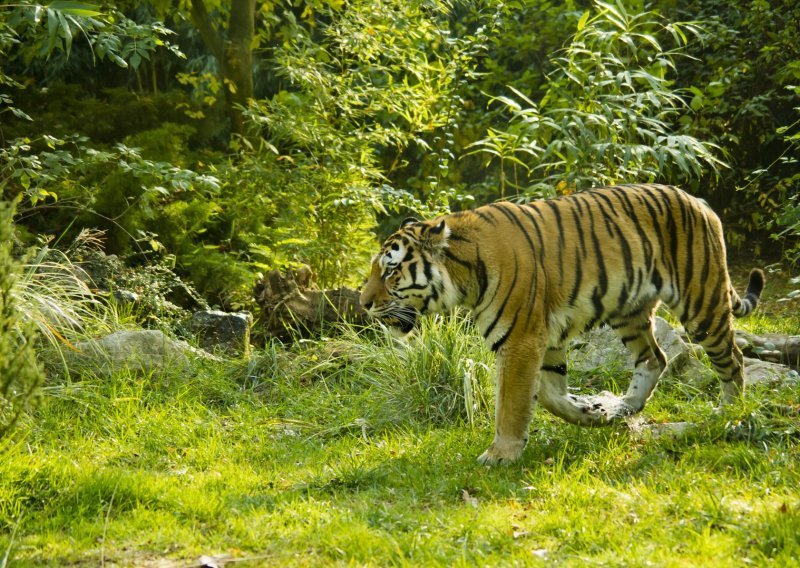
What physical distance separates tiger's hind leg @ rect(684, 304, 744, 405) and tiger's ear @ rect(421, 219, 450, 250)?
5.44 feet

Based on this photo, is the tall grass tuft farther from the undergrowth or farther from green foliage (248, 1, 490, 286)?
green foliage (248, 1, 490, 286)

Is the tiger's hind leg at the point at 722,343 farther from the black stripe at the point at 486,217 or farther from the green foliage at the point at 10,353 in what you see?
the green foliage at the point at 10,353

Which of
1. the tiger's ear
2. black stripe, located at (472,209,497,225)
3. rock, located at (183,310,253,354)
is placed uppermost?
black stripe, located at (472,209,497,225)

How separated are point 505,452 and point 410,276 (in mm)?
1156

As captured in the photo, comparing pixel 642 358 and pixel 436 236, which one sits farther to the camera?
pixel 642 358

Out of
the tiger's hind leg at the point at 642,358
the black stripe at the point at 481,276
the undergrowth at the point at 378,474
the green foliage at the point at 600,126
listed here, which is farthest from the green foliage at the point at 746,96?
the black stripe at the point at 481,276

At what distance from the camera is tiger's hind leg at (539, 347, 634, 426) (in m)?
5.57

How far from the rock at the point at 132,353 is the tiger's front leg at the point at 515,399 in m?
2.81

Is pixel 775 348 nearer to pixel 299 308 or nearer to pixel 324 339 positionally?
pixel 324 339

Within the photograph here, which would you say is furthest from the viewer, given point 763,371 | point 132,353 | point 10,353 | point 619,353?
point 619,353

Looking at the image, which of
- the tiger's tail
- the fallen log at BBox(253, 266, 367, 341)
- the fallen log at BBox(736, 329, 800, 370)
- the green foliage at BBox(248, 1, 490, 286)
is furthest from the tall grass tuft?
the green foliage at BBox(248, 1, 490, 286)

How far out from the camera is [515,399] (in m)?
5.20

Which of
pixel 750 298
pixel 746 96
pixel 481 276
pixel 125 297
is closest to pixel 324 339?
pixel 125 297

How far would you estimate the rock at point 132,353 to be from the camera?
674cm
